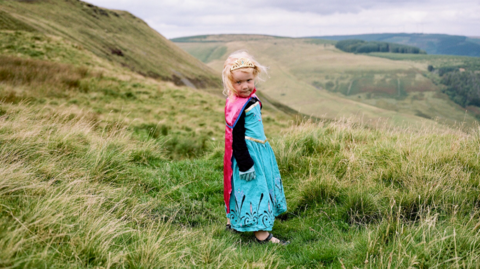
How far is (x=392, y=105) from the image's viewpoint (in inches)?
6373

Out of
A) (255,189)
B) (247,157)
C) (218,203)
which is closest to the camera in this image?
(247,157)

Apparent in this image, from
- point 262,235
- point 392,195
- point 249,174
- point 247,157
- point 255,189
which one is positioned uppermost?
point 247,157

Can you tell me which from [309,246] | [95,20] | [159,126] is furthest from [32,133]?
[95,20]

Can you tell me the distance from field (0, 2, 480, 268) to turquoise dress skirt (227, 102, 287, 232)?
8.6 inches

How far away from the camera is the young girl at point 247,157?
3.30m

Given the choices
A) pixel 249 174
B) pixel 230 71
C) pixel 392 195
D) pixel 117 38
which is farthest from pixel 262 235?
pixel 117 38

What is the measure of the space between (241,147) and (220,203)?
4.70 ft

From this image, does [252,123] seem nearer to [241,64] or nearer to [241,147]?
[241,147]

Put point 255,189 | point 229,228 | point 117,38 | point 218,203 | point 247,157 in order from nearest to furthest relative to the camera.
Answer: point 247,157 < point 255,189 < point 229,228 < point 218,203 < point 117,38

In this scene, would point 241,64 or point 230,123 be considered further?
point 230,123

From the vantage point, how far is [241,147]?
3.27 meters

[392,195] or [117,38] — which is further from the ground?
[117,38]

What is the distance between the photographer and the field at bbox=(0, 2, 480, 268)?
235 centimetres

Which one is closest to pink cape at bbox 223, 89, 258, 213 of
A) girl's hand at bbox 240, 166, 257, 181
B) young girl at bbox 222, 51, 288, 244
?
young girl at bbox 222, 51, 288, 244
